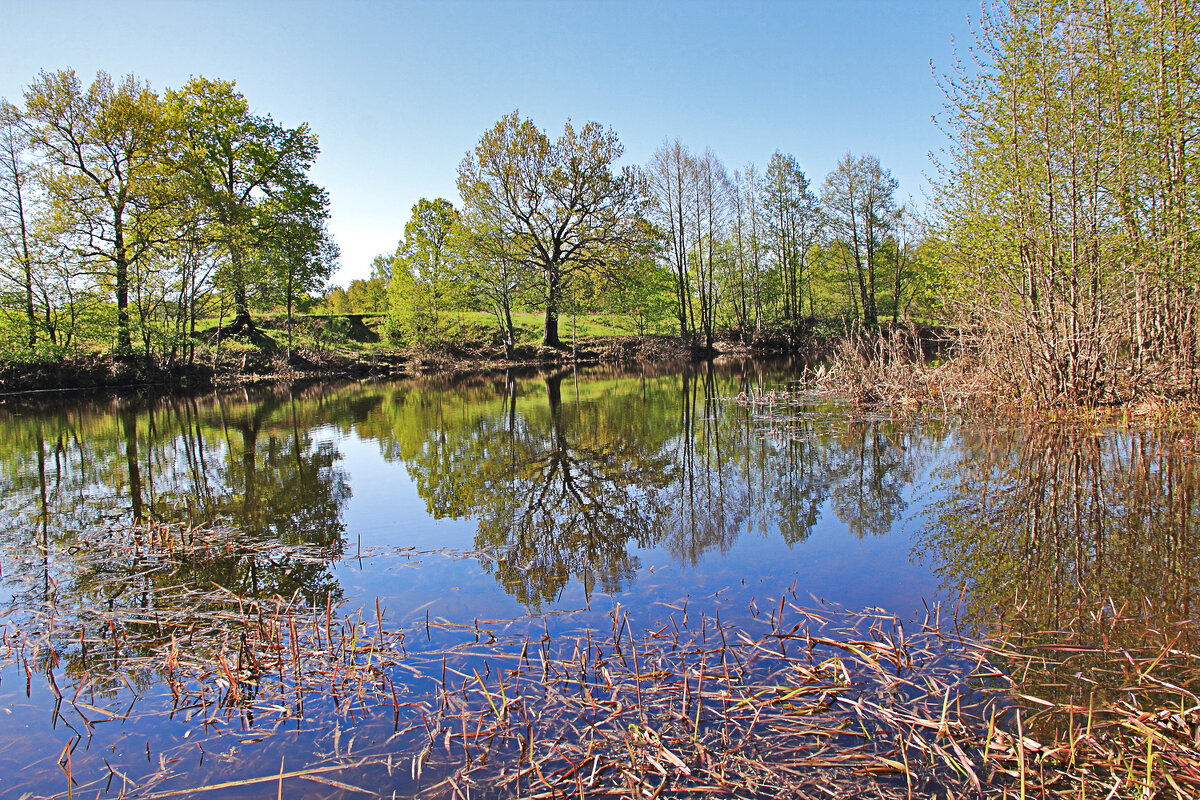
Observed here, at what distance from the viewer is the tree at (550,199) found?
114ft

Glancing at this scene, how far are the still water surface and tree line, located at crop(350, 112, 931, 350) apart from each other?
2381 cm

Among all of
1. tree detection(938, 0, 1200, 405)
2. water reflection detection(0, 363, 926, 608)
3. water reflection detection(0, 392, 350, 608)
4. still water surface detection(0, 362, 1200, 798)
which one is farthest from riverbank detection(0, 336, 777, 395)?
tree detection(938, 0, 1200, 405)

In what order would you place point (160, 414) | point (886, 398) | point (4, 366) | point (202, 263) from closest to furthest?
point (886, 398), point (160, 414), point (4, 366), point (202, 263)

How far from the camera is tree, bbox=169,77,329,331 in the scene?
30797mm

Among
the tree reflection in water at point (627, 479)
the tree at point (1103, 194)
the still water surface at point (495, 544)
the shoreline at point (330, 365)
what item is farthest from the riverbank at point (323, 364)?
the tree at point (1103, 194)

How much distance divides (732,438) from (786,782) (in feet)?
33.3

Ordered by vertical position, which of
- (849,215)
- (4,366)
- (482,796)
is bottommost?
(482,796)

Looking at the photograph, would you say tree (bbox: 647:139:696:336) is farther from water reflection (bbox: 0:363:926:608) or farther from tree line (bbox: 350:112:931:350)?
water reflection (bbox: 0:363:926:608)

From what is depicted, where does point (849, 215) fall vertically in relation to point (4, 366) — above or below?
above

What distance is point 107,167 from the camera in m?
28.4

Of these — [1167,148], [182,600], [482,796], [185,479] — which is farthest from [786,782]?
[1167,148]

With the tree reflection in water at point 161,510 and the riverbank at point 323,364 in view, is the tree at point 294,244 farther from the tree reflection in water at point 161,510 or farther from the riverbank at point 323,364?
the tree reflection in water at point 161,510

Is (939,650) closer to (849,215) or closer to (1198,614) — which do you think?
(1198,614)

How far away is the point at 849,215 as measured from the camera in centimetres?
4403
